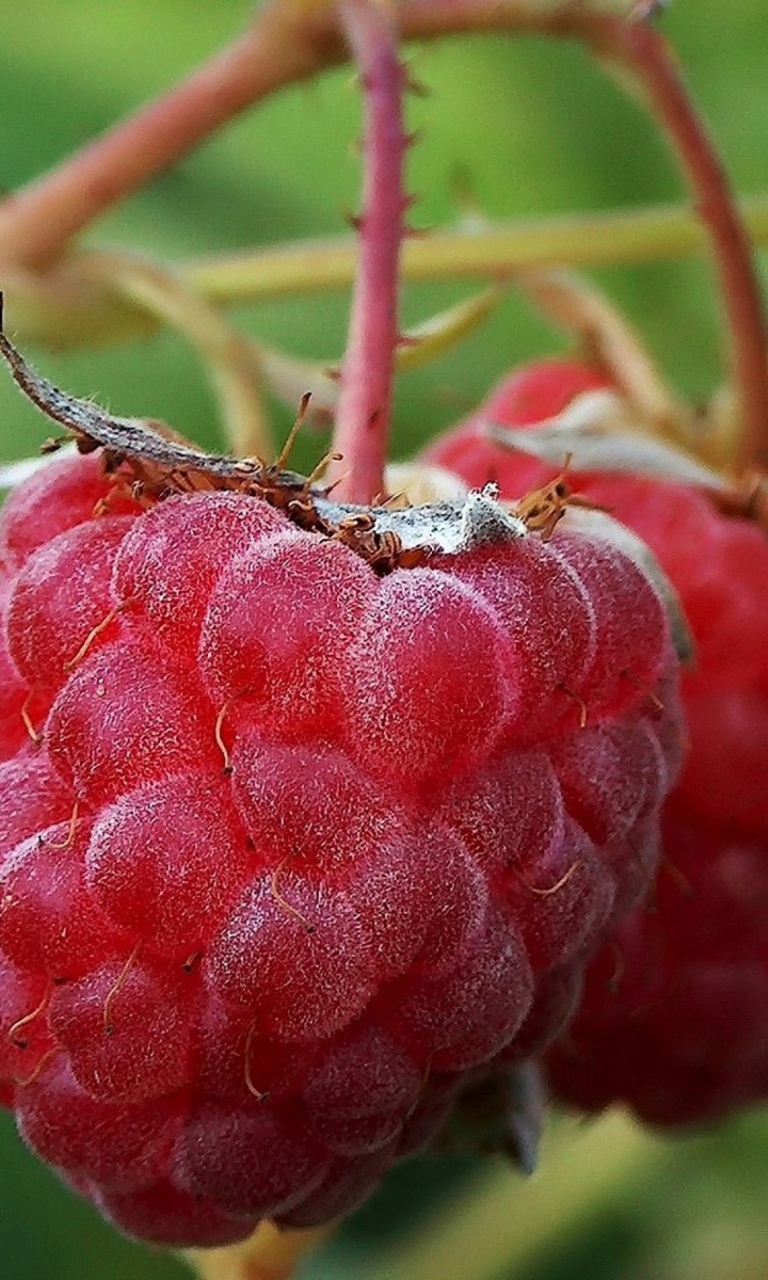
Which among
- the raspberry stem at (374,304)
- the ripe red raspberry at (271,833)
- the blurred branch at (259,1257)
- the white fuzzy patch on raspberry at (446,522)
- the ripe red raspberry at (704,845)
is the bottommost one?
the blurred branch at (259,1257)

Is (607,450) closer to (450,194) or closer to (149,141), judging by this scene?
(149,141)

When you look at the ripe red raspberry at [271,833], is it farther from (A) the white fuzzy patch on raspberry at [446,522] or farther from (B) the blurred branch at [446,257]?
(B) the blurred branch at [446,257]

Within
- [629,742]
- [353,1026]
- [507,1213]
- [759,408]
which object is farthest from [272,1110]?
[507,1213]

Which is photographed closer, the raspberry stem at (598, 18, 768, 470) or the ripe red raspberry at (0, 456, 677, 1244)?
the ripe red raspberry at (0, 456, 677, 1244)

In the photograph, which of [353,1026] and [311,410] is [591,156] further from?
[353,1026]

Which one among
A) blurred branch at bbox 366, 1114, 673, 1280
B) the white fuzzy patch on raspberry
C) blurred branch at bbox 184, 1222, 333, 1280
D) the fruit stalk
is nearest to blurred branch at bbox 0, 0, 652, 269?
the fruit stalk

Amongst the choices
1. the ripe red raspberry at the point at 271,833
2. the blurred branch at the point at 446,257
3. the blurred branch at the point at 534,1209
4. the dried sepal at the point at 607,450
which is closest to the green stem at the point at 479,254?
the blurred branch at the point at 446,257

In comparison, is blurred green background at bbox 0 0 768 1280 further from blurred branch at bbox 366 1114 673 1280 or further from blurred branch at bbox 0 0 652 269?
blurred branch at bbox 0 0 652 269
